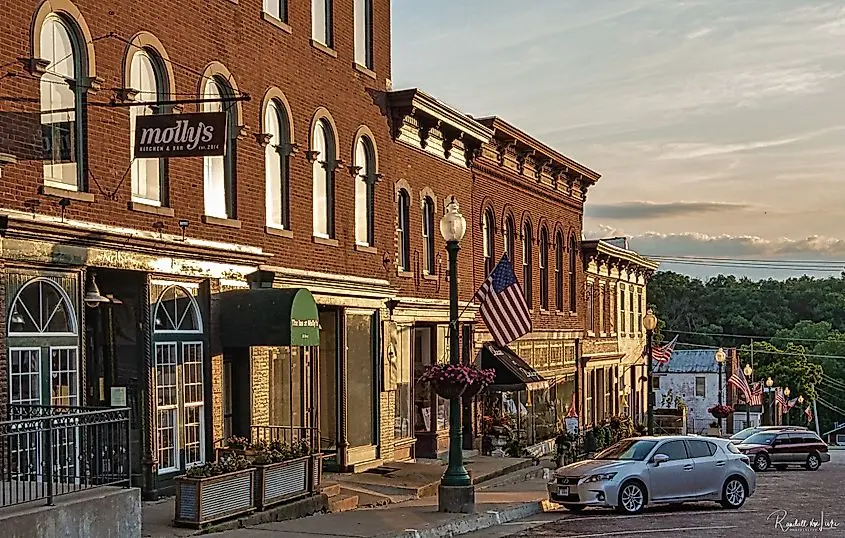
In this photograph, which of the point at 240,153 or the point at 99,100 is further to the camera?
the point at 240,153

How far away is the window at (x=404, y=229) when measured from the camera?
2728 centimetres

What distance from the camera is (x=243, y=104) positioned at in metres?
19.8

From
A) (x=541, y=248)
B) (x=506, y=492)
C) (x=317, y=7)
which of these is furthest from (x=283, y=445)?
(x=541, y=248)

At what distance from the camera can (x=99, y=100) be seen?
626 inches

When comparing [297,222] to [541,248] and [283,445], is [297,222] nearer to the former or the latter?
[283,445]

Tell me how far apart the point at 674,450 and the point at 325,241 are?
25.5 ft

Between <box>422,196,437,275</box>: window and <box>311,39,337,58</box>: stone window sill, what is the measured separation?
20.0ft

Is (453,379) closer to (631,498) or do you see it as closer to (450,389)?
(450,389)

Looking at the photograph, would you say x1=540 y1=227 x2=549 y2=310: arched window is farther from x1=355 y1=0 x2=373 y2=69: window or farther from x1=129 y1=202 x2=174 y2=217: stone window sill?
x1=129 y1=202 x2=174 y2=217: stone window sill

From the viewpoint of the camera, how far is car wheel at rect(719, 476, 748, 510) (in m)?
20.8

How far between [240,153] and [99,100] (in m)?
4.01

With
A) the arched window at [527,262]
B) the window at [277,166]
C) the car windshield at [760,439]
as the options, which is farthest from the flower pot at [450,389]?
the car windshield at [760,439]

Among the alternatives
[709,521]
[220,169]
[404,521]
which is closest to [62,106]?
[220,169]

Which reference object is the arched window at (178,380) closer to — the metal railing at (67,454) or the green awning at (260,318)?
the green awning at (260,318)
